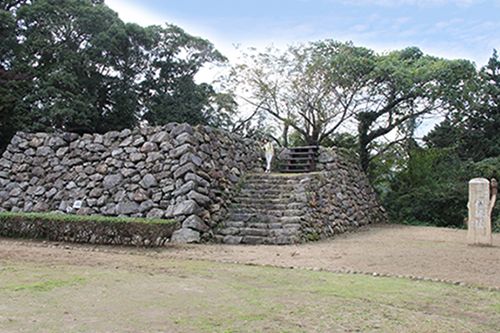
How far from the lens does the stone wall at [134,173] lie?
35.8ft

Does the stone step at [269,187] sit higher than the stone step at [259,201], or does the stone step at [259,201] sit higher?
the stone step at [269,187]

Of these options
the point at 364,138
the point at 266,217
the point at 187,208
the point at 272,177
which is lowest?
the point at 266,217

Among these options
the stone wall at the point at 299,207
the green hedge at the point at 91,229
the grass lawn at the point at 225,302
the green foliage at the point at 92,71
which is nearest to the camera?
the grass lawn at the point at 225,302

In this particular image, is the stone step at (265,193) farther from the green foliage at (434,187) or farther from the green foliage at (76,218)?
the green foliage at (434,187)

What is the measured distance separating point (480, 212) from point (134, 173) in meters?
7.92

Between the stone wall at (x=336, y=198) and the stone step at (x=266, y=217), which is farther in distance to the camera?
the stone wall at (x=336, y=198)

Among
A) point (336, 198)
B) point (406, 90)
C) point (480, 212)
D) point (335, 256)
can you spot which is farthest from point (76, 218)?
point (406, 90)

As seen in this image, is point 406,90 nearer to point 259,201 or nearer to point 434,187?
point 434,187

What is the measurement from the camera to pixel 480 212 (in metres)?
9.87

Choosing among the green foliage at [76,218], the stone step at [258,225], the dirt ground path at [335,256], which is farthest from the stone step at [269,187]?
the green foliage at [76,218]

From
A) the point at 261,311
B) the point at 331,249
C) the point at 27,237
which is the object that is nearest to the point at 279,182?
the point at 331,249

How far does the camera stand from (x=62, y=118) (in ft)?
50.3

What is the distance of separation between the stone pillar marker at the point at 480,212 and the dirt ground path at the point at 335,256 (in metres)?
0.28

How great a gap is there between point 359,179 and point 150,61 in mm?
9410
